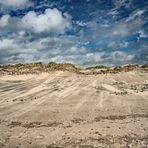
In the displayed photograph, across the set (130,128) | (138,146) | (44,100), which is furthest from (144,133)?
(44,100)

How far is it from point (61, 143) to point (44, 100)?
28.9 ft

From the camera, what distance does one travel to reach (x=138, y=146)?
367 inches

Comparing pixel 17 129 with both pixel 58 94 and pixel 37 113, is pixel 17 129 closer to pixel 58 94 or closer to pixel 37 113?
pixel 37 113

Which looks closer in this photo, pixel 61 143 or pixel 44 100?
pixel 61 143

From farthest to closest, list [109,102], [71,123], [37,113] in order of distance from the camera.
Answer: [109,102] → [37,113] → [71,123]

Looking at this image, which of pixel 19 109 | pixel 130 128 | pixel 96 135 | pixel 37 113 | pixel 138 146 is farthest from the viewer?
pixel 19 109

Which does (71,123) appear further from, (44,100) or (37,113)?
(44,100)

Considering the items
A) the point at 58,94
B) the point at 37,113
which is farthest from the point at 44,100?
the point at 37,113

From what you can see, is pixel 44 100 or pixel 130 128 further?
pixel 44 100

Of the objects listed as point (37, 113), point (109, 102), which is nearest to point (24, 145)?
point (37, 113)

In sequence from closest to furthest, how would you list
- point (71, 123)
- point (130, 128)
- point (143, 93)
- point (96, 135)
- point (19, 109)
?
1. point (96, 135)
2. point (130, 128)
3. point (71, 123)
4. point (19, 109)
5. point (143, 93)

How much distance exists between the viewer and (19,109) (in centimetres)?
1596

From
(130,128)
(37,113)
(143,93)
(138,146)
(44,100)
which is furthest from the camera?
(143,93)

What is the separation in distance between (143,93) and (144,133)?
32.2 ft
